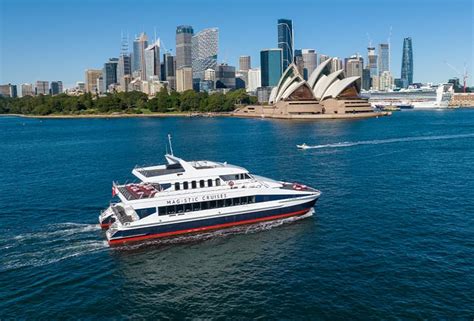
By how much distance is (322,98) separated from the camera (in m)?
154

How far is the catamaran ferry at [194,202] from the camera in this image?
1120 inches

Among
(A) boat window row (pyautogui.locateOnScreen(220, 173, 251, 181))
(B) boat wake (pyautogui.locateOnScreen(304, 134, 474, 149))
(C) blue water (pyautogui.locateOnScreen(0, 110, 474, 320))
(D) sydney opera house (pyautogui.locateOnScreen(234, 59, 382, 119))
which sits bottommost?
(C) blue water (pyautogui.locateOnScreen(0, 110, 474, 320))

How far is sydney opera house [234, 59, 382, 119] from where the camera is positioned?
147 metres

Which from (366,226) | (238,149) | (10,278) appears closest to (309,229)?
(366,226)

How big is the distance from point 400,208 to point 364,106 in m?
123

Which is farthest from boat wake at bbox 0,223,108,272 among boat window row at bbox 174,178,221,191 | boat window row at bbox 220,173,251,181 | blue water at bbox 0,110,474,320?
boat window row at bbox 220,173,251,181

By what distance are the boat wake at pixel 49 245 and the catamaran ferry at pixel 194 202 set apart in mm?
1414

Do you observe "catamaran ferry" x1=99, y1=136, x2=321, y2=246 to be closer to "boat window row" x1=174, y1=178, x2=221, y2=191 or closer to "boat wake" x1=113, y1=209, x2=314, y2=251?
"boat window row" x1=174, y1=178, x2=221, y2=191

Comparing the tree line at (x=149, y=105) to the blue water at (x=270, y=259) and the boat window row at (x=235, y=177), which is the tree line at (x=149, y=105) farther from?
the boat window row at (x=235, y=177)

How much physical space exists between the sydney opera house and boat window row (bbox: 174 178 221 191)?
117 m

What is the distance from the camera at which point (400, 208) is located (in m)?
34.7

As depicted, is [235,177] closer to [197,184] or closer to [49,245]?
[197,184]

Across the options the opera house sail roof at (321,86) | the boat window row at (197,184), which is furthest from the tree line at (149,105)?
the boat window row at (197,184)

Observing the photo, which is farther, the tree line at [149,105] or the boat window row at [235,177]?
the tree line at [149,105]
